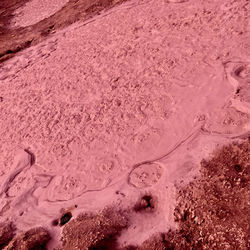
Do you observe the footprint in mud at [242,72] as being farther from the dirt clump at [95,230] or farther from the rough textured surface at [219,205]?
the dirt clump at [95,230]

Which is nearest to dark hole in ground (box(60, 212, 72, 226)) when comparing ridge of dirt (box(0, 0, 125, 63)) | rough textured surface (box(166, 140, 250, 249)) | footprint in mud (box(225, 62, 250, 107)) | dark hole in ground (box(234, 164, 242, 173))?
rough textured surface (box(166, 140, 250, 249))

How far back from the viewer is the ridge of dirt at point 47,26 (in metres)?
8.26

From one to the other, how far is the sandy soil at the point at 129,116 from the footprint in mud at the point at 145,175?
0.01 metres

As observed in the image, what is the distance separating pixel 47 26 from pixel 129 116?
6328 mm

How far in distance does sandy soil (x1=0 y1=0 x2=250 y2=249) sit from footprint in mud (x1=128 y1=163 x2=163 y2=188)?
0.05ft

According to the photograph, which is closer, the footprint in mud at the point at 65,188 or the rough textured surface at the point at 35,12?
the footprint in mud at the point at 65,188

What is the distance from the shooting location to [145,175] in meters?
3.48

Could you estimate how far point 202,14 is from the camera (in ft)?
19.2

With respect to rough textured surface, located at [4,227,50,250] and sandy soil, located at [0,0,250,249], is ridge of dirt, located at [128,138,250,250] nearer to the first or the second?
sandy soil, located at [0,0,250,249]

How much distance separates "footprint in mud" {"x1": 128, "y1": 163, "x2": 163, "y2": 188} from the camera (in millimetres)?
3398

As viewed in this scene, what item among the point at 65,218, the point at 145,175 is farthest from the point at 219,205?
the point at 65,218

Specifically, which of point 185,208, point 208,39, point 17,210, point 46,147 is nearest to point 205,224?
point 185,208

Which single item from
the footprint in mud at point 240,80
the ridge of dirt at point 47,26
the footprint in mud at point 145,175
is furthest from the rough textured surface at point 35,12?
the footprint in mud at point 145,175

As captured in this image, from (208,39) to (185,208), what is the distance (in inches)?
141
